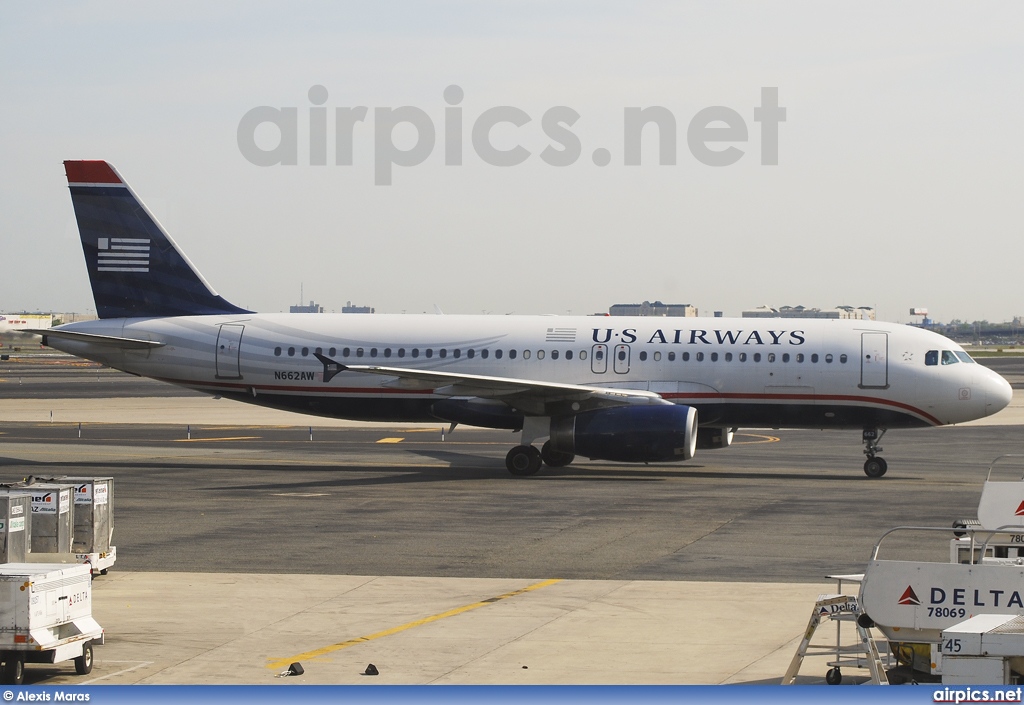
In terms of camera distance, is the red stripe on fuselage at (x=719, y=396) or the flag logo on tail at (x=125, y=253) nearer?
the red stripe on fuselage at (x=719, y=396)

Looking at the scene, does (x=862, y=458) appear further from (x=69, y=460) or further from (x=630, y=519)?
(x=69, y=460)

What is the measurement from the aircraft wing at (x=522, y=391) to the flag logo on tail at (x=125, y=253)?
25.5ft

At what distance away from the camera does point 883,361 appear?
31953 mm

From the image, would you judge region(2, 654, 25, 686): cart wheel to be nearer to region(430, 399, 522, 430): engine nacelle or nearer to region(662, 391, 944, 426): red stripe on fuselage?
region(430, 399, 522, 430): engine nacelle

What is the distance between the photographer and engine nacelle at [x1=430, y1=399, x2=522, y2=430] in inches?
1267

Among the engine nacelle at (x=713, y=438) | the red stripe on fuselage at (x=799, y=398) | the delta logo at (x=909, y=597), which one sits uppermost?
the red stripe on fuselage at (x=799, y=398)

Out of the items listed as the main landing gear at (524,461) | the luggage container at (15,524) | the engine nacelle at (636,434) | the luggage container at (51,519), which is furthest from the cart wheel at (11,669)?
the main landing gear at (524,461)

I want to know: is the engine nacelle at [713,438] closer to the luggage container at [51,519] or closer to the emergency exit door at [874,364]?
the emergency exit door at [874,364]

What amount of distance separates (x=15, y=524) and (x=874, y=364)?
2297 cm

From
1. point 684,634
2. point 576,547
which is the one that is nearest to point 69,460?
point 576,547

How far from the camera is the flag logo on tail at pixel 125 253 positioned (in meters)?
35.5

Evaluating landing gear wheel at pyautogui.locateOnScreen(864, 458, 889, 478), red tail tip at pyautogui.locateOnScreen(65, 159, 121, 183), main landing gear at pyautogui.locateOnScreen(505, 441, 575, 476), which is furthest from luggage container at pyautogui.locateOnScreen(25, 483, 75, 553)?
landing gear wheel at pyautogui.locateOnScreen(864, 458, 889, 478)

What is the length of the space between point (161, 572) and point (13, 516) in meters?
3.37

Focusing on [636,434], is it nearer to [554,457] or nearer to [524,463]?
[524,463]
